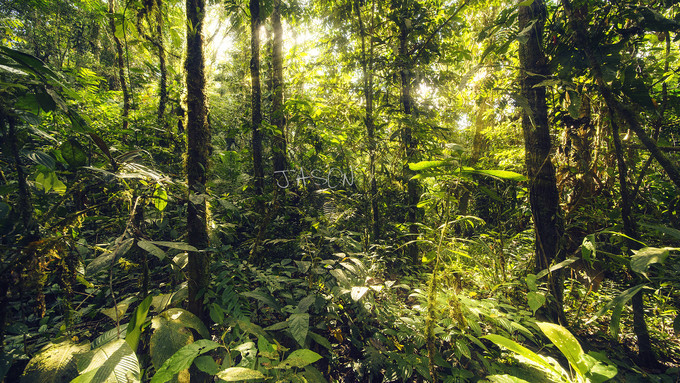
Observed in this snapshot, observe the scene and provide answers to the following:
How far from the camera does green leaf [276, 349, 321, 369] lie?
952 millimetres

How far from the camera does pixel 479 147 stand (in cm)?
491

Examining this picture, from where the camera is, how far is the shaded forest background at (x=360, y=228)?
3.01ft

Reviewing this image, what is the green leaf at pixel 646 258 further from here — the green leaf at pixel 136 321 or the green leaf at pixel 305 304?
the green leaf at pixel 136 321

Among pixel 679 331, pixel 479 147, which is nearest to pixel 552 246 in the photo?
pixel 679 331

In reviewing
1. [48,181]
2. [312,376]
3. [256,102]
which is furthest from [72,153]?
[256,102]

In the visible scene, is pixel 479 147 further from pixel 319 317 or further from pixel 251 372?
pixel 251 372

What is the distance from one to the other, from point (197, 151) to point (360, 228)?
2490 mm

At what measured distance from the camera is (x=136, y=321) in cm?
83

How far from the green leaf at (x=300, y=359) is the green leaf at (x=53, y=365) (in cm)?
73

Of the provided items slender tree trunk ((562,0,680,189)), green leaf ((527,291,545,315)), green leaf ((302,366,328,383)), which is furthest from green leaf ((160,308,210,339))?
slender tree trunk ((562,0,680,189))

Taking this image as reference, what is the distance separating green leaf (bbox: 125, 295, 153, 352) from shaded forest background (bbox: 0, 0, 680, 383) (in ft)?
0.04

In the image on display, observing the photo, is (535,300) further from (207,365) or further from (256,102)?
(256,102)

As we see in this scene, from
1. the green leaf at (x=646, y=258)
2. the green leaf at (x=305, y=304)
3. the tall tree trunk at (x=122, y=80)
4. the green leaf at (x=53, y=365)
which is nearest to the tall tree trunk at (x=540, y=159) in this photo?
the green leaf at (x=646, y=258)

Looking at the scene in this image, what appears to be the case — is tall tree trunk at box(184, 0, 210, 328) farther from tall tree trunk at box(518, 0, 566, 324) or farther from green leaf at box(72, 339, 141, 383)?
tall tree trunk at box(518, 0, 566, 324)
